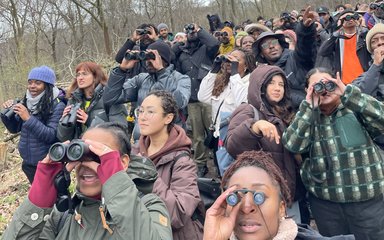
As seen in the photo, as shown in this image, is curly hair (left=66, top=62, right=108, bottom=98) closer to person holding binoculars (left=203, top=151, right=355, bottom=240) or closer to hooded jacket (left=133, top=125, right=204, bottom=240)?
hooded jacket (left=133, top=125, right=204, bottom=240)

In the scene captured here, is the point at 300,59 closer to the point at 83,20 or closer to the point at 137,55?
the point at 137,55

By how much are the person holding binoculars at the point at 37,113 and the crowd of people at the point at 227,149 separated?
0.05 feet

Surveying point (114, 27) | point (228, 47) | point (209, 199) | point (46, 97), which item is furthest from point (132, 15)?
point (209, 199)

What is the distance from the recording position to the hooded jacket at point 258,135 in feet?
9.55

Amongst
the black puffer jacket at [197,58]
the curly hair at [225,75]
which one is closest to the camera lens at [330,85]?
the curly hair at [225,75]

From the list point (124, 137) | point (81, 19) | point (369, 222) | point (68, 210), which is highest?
point (81, 19)

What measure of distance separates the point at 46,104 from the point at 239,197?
10.8ft

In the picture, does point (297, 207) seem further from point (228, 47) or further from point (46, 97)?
point (228, 47)

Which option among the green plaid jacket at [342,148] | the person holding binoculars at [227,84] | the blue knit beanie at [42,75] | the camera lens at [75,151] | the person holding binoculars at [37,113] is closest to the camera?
the camera lens at [75,151]

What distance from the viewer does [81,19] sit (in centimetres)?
2161

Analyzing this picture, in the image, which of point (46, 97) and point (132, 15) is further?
point (132, 15)

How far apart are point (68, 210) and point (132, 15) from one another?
73.3ft

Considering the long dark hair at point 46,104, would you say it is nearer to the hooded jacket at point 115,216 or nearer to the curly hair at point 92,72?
the curly hair at point 92,72

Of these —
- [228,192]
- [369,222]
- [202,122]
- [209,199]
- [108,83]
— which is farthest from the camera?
[202,122]
